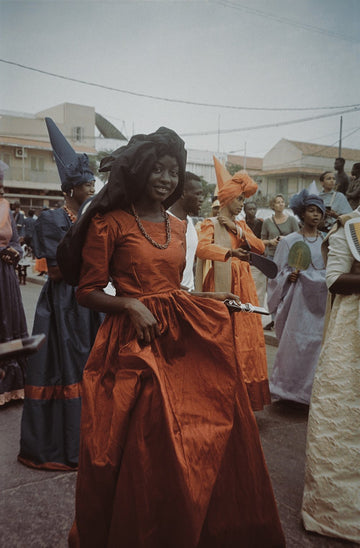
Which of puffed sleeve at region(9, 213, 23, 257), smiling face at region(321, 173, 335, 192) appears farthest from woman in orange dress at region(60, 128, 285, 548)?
smiling face at region(321, 173, 335, 192)

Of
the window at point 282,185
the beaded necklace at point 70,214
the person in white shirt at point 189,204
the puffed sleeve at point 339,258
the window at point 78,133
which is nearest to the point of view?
the puffed sleeve at point 339,258

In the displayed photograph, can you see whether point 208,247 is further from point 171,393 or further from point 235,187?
point 171,393

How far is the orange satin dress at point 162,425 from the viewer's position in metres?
1.92

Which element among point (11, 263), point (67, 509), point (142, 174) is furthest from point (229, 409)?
point (11, 263)

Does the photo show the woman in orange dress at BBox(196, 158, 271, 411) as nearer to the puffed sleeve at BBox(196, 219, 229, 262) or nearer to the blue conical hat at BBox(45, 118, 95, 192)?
the puffed sleeve at BBox(196, 219, 229, 262)

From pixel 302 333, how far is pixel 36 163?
44.7 m

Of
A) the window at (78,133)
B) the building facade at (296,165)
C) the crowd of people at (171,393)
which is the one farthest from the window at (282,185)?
the crowd of people at (171,393)

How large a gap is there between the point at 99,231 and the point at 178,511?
1.11 metres

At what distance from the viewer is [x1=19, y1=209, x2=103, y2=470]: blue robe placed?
3.49 m

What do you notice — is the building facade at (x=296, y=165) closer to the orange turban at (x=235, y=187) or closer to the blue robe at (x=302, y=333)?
the blue robe at (x=302, y=333)

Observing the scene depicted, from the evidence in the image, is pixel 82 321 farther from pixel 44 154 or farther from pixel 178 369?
pixel 44 154

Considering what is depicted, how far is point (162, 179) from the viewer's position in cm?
225

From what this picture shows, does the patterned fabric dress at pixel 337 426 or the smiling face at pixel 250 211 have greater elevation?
the smiling face at pixel 250 211

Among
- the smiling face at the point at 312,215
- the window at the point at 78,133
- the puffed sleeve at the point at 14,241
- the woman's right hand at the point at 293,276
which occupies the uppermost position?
the window at the point at 78,133
